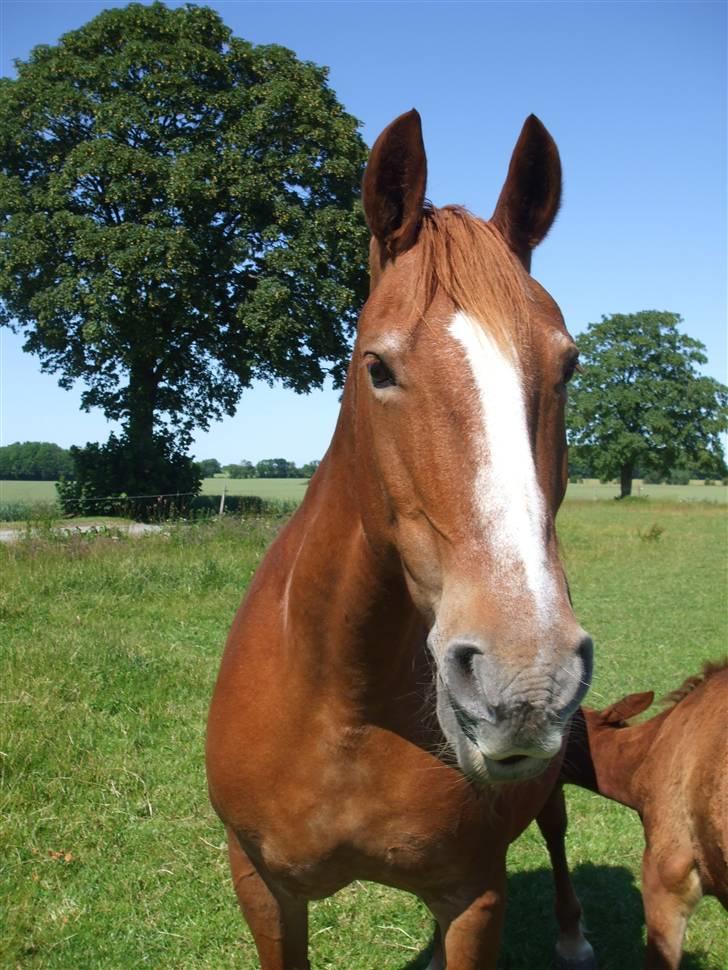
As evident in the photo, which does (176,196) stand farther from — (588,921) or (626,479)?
(626,479)

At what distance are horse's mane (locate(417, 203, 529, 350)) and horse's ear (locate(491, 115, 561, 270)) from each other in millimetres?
122

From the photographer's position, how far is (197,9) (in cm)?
2192

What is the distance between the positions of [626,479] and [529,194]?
176 ft

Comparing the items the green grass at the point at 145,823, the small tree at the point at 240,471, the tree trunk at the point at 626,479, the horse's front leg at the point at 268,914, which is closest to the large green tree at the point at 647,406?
the tree trunk at the point at 626,479

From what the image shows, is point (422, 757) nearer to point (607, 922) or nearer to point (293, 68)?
point (607, 922)

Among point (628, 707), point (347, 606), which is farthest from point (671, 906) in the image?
point (347, 606)

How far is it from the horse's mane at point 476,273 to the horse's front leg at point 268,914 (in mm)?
1799

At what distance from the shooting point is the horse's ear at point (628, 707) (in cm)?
381

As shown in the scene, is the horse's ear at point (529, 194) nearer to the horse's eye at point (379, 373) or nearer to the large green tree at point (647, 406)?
the horse's eye at point (379, 373)

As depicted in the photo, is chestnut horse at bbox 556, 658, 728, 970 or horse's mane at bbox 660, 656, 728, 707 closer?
chestnut horse at bbox 556, 658, 728, 970

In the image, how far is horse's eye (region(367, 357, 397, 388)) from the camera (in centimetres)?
164

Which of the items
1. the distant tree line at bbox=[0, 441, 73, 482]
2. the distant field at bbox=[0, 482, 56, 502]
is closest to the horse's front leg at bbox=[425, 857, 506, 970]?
the distant field at bbox=[0, 482, 56, 502]

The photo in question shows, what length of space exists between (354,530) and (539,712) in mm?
789

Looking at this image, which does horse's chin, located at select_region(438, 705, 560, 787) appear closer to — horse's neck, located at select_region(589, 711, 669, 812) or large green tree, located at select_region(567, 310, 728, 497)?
horse's neck, located at select_region(589, 711, 669, 812)
